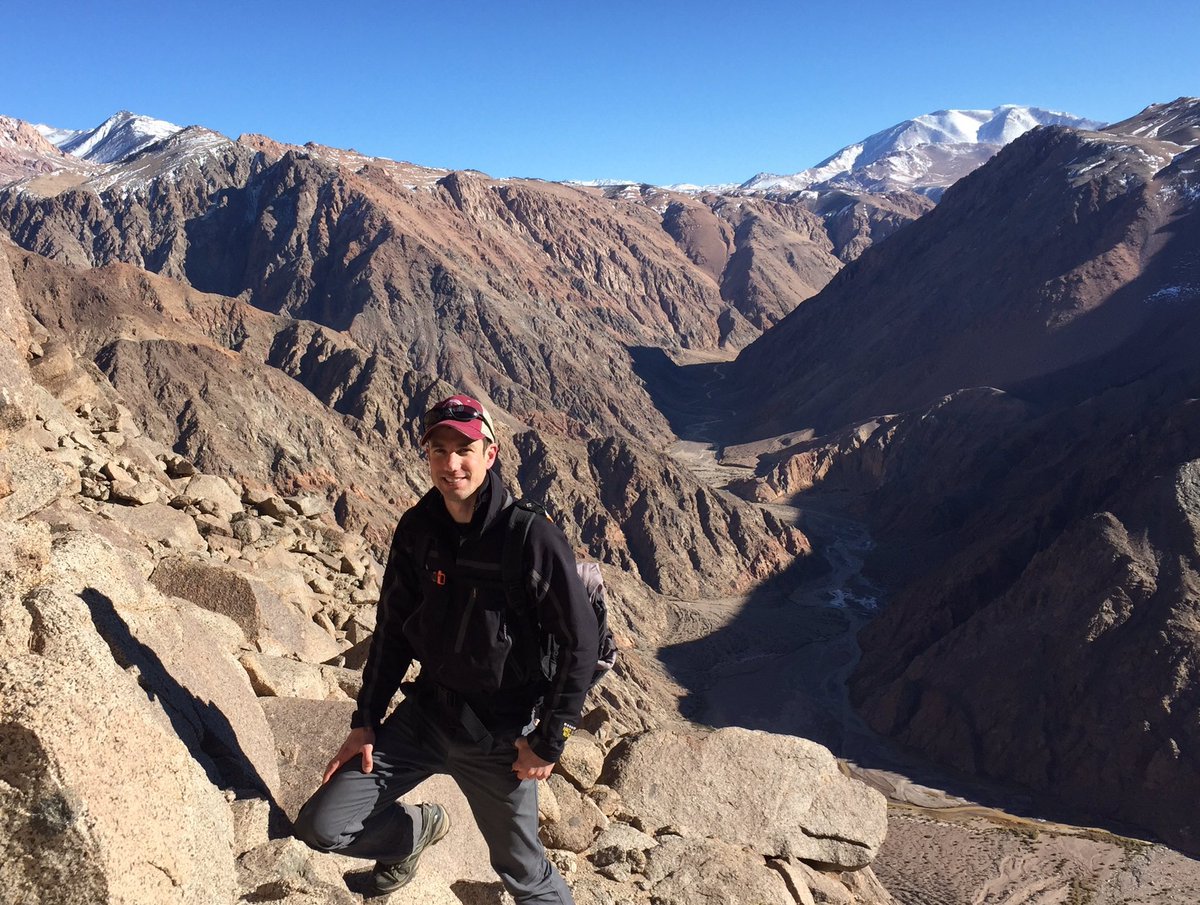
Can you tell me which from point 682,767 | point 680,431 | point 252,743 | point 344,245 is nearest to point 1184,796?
point 682,767

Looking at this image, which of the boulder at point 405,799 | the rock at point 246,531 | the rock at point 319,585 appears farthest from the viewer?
the rock at point 246,531

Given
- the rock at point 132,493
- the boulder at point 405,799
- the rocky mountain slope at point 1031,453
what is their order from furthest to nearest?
1. the rocky mountain slope at point 1031,453
2. the rock at point 132,493
3. the boulder at point 405,799

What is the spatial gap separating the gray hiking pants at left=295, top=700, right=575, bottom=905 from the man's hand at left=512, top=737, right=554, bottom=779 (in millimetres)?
108

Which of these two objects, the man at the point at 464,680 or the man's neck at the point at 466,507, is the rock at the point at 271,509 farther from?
the man's neck at the point at 466,507

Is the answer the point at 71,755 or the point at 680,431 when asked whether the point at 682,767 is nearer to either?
the point at 71,755

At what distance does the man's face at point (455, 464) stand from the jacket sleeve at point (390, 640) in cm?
40

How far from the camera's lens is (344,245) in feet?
387

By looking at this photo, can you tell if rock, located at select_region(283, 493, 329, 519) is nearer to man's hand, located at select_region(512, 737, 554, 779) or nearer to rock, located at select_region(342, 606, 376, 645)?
rock, located at select_region(342, 606, 376, 645)

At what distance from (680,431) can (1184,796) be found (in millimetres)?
78737

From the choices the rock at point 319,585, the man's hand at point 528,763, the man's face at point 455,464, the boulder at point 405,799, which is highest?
the man's face at point 455,464

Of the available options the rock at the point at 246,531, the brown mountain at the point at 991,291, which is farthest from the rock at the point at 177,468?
the brown mountain at the point at 991,291

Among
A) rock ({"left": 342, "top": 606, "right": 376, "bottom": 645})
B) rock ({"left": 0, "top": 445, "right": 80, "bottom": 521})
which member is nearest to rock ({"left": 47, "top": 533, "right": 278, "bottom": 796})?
rock ({"left": 0, "top": 445, "right": 80, "bottom": 521})

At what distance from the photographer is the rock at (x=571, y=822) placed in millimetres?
6824

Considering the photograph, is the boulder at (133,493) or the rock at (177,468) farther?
the rock at (177,468)
